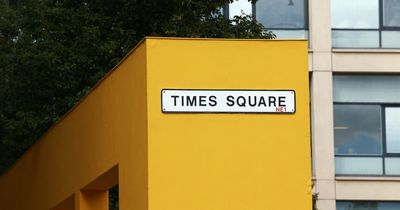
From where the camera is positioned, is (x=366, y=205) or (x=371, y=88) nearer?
(x=366, y=205)

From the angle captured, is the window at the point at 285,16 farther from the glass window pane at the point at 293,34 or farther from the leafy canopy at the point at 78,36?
the leafy canopy at the point at 78,36

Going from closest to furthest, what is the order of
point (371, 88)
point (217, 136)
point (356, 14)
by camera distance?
1. point (217, 136)
2. point (371, 88)
3. point (356, 14)

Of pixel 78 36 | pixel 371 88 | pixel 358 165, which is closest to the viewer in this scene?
pixel 78 36

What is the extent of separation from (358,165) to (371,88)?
6.63 ft

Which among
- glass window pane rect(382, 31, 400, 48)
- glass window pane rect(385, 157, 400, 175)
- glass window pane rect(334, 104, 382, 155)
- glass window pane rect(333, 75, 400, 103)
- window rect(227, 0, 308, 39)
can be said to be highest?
window rect(227, 0, 308, 39)

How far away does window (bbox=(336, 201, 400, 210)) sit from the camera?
31656mm

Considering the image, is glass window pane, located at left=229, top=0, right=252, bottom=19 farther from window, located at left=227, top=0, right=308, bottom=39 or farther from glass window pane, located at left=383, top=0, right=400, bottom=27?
glass window pane, located at left=383, top=0, right=400, bottom=27

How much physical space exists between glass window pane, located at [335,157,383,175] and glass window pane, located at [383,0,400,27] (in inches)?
141

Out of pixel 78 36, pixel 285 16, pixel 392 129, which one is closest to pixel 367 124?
pixel 392 129

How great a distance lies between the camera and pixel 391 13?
32.8 meters

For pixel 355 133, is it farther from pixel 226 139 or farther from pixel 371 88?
pixel 226 139

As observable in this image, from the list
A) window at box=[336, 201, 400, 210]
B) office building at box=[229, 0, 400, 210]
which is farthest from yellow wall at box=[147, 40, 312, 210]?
window at box=[336, 201, 400, 210]

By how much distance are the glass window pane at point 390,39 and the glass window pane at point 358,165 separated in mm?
2954

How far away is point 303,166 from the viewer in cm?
1302
